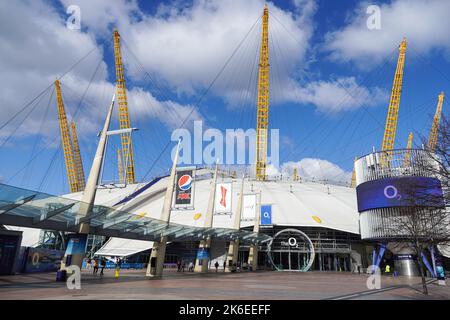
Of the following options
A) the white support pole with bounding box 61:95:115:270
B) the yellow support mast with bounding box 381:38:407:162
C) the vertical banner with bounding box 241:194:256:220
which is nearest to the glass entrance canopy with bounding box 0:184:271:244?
the white support pole with bounding box 61:95:115:270

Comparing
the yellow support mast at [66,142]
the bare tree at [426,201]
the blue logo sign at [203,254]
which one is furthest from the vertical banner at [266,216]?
the yellow support mast at [66,142]

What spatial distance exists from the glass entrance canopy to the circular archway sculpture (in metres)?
27.7

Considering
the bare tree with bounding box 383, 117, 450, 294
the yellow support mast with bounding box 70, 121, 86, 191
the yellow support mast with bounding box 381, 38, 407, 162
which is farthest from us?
the yellow support mast with bounding box 70, 121, 86, 191

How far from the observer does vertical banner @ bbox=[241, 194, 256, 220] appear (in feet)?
175

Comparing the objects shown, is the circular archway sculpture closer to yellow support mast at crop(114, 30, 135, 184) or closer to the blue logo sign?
the blue logo sign

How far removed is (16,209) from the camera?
18.6 metres

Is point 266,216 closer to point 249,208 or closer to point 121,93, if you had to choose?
point 249,208

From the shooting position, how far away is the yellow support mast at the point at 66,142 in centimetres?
9938

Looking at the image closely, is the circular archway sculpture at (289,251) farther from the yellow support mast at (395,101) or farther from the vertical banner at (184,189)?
the yellow support mast at (395,101)

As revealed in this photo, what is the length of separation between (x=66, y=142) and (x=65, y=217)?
91093 millimetres

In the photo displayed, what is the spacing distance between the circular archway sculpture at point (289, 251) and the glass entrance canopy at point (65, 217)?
27.7 meters

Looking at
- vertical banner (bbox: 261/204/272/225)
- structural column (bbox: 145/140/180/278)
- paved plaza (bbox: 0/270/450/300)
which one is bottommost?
paved plaza (bbox: 0/270/450/300)
